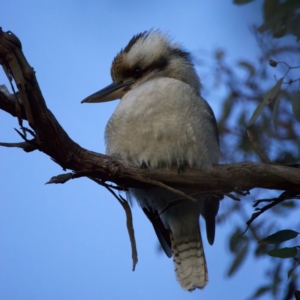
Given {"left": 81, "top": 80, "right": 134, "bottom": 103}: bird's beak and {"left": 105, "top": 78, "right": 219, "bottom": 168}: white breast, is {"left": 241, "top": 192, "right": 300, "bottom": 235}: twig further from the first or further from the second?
{"left": 81, "top": 80, "right": 134, "bottom": 103}: bird's beak

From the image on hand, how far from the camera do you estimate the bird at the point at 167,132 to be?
194cm

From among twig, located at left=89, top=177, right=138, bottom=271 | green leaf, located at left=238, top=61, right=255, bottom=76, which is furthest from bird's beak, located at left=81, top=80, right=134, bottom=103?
green leaf, located at left=238, top=61, right=255, bottom=76

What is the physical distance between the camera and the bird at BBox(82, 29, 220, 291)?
1.94m

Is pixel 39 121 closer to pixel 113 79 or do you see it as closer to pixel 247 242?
pixel 247 242

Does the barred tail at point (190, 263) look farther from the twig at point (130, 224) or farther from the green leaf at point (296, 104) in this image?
the green leaf at point (296, 104)

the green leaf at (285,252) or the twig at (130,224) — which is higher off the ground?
the twig at (130,224)

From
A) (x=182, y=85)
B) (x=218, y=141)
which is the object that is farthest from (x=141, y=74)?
(x=218, y=141)

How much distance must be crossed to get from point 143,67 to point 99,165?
96 centimetres

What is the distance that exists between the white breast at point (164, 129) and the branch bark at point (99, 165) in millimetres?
90

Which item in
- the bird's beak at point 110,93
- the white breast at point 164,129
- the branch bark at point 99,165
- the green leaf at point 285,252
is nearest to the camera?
the branch bark at point 99,165

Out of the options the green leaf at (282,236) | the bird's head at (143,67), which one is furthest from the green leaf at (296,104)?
the bird's head at (143,67)

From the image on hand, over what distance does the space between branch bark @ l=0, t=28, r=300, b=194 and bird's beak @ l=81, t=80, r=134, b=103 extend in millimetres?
693

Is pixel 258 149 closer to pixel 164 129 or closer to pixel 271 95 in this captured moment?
pixel 271 95

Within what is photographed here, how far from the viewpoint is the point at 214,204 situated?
213 cm
